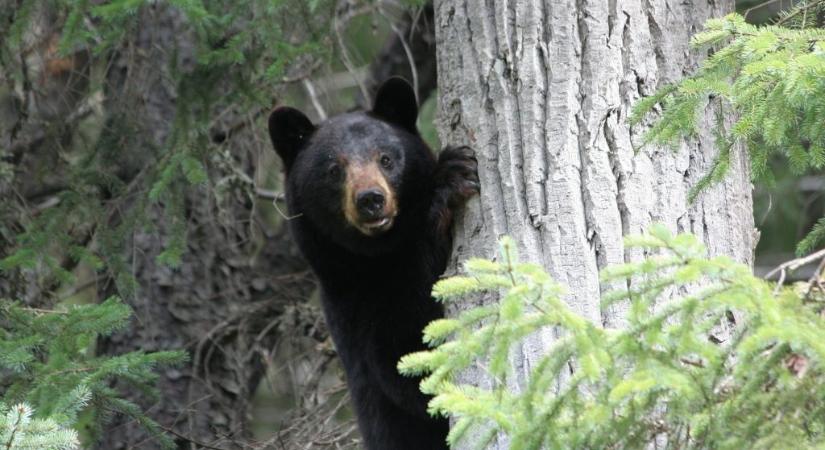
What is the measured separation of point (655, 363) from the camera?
2.47 m

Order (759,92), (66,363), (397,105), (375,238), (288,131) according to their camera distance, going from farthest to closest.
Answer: (288,131)
(397,105)
(375,238)
(66,363)
(759,92)

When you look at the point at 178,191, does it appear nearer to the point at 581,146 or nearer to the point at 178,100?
the point at 178,100

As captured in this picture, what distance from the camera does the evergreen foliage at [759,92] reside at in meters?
2.95

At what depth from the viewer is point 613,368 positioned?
8.30 ft

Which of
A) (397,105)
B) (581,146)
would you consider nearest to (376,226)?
(397,105)

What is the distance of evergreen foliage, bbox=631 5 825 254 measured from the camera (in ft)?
9.67

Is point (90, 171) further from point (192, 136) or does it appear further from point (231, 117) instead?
point (231, 117)

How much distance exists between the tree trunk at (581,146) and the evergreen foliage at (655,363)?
958mm

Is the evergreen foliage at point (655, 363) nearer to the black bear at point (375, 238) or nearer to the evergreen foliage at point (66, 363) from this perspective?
the black bear at point (375, 238)

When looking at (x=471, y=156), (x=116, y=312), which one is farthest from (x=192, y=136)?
(x=471, y=156)

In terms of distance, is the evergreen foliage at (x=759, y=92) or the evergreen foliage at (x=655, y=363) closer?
the evergreen foliage at (x=655, y=363)

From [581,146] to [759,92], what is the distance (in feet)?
2.49

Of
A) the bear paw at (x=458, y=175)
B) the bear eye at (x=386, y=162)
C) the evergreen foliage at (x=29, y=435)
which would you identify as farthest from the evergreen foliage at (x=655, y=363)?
the bear eye at (x=386, y=162)

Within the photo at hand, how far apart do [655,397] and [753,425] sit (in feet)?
0.69
